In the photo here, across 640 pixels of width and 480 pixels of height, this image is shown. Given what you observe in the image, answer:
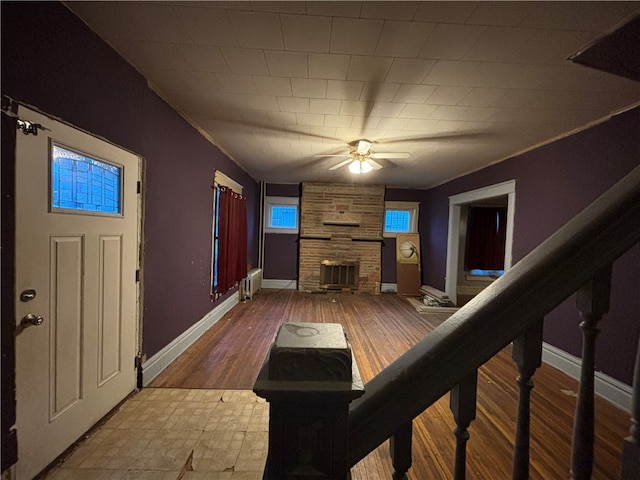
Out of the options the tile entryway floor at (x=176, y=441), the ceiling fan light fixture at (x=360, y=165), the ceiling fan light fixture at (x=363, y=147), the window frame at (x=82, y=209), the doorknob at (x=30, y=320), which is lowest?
the tile entryway floor at (x=176, y=441)

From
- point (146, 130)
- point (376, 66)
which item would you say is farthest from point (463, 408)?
point (146, 130)

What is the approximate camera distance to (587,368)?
1.63 feet

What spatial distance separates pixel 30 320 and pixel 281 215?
17.2ft

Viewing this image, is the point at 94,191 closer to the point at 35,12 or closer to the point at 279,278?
the point at 35,12

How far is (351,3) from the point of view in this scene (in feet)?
4.55

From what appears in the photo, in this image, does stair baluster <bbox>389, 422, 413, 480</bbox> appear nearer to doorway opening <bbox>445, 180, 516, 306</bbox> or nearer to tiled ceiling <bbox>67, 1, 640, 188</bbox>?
tiled ceiling <bbox>67, 1, 640, 188</bbox>

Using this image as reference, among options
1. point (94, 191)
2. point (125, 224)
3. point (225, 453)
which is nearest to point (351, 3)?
point (94, 191)

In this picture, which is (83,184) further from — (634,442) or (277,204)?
(277,204)

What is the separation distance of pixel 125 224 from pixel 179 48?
4.13 ft

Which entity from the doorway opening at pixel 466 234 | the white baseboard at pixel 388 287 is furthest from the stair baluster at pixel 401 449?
the white baseboard at pixel 388 287

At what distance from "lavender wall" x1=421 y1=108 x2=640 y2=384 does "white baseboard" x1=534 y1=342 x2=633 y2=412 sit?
0.06 meters

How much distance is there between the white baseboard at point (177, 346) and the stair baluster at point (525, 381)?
264 centimetres

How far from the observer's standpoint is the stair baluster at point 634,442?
0.45 m

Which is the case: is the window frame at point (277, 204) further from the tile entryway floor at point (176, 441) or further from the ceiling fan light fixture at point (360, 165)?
the tile entryway floor at point (176, 441)
